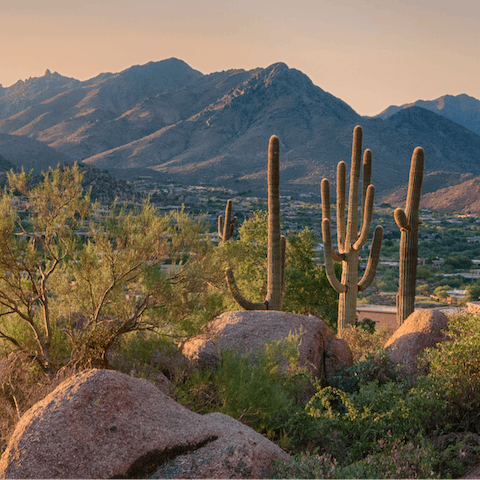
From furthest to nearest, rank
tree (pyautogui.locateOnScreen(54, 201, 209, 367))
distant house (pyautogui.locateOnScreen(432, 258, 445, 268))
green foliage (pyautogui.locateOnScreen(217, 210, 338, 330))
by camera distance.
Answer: distant house (pyautogui.locateOnScreen(432, 258, 445, 268))
green foliage (pyautogui.locateOnScreen(217, 210, 338, 330))
tree (pyautogui.locateOnScreen(54, 201, 209, 367))

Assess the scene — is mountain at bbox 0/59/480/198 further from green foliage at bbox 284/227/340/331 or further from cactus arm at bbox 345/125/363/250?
cactus arm at bbox 345/125/363/250

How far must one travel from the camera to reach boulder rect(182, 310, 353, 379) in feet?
27.3

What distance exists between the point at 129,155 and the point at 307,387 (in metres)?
137

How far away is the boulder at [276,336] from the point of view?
8.33 meters

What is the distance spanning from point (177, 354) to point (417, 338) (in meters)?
4.34

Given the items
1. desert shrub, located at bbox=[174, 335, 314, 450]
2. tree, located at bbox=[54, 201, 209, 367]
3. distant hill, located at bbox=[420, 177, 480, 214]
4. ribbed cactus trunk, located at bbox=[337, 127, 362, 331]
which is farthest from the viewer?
distant hill, located at bbox=[420, 177, 480, 214]

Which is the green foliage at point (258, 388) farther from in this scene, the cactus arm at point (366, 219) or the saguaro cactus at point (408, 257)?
the cactus arm at point (366, 219)

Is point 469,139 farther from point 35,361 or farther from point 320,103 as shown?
point 35,361

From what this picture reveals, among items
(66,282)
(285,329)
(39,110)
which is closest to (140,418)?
(66,282)

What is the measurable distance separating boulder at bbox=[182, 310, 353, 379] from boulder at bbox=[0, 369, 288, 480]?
331 cm

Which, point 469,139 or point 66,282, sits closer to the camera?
point 66,282

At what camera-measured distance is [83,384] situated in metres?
4.43

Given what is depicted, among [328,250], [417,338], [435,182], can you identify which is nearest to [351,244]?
[328,250]

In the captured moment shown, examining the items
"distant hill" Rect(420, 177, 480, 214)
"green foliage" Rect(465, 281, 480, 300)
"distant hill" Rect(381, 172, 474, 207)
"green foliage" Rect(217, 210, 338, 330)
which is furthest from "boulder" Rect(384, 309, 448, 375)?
"distant hill" Rect(420, 177, 480, 214)
